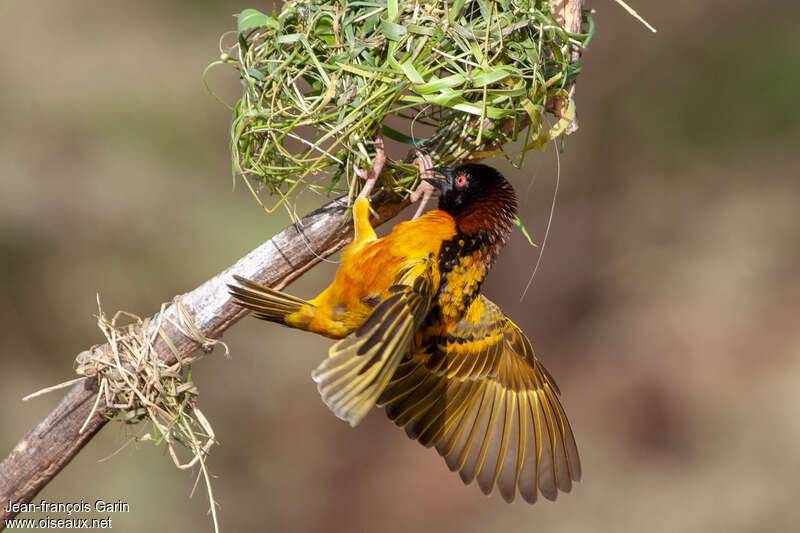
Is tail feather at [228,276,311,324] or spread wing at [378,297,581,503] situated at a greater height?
spread wing at [378,297,581,503]

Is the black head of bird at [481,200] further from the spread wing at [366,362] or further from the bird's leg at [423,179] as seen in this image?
the spread wing at [366,362]

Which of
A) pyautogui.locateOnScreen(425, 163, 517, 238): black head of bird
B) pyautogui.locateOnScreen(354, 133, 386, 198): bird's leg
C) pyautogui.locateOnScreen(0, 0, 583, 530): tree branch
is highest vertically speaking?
pyautogui.locateOnScreen(425, 163, 517, 238): black head of bird

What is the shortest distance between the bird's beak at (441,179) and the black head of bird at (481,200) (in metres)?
0.02

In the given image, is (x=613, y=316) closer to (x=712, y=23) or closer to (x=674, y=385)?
(x=674, y=385)

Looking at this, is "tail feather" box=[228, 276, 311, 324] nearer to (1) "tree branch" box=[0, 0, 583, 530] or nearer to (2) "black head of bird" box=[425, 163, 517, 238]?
(1) "tree branch" box=[0, 0, 583, 530]

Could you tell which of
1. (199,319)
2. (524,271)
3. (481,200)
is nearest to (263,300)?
(199,319)

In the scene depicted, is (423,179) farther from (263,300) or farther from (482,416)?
(482,416)

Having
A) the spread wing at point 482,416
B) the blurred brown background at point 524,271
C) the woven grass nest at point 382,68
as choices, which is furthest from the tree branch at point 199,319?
the blurred brown background at point 524,271

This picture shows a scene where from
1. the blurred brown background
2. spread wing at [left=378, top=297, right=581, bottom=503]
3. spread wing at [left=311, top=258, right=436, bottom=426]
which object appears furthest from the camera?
the blurred brown background

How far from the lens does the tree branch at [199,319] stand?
2.50 m

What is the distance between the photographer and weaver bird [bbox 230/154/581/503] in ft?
7.88

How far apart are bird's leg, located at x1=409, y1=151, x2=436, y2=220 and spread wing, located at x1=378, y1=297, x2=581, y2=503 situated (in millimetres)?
412

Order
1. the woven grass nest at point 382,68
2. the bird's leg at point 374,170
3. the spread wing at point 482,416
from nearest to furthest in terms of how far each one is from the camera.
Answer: the woven grass nest at point 382,68 < the bird's leg at point 374,170 < the spread wing at point 482,416

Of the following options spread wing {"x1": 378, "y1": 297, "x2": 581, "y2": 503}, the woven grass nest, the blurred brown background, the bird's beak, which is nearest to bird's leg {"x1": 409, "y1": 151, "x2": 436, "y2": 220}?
the bird's beak
